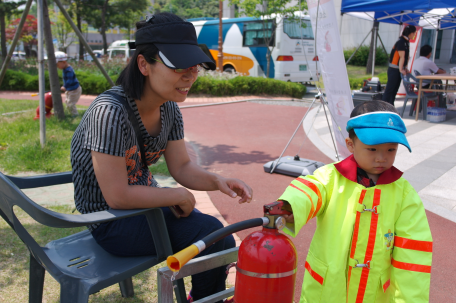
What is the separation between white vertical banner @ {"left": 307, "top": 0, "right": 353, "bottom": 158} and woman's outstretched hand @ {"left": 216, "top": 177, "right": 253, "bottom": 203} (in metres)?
2.02

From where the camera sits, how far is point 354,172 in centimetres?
173

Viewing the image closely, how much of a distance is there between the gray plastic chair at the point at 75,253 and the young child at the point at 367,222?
635 millimetres

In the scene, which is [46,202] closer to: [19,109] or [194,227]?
[194,227]

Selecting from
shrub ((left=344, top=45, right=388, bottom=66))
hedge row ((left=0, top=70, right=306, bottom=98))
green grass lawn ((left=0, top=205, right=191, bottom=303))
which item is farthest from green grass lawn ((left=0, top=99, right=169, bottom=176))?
shrub ((left=344, top=45, right=388, bottom=66))

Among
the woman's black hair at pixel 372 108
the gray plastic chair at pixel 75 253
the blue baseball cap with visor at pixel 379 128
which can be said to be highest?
the woman's black hair at pixel 372 108

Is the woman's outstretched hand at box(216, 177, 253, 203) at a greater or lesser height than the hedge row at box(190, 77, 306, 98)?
greater

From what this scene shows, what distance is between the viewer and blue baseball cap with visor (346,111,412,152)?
1605mm

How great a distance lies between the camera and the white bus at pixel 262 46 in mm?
15490

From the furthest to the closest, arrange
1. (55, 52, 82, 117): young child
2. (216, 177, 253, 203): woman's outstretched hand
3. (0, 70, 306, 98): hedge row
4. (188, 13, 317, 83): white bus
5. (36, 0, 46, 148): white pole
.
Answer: (188, 13, 317, 83): white bus
(0, 70, 306, 98): hedge row
(55, 52, 82, 117): young child
(36, 0, 46, 148): white pole
(216, 177, 253, 203): woman's outstretched hand

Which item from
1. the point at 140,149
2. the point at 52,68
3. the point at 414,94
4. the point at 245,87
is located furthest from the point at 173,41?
the point at 245,87

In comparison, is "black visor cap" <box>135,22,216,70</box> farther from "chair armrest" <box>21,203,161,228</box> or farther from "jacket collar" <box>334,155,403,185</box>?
"jacket collar" <box>334,155,403,185</box>

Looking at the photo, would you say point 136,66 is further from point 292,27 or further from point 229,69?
point 229,69

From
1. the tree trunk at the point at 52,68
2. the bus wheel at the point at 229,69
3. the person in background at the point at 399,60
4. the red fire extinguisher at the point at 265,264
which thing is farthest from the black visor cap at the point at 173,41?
the bus wheel at the point at 229,69

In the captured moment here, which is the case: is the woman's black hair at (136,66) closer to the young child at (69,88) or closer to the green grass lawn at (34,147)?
the green grass lawn at (34,147)
